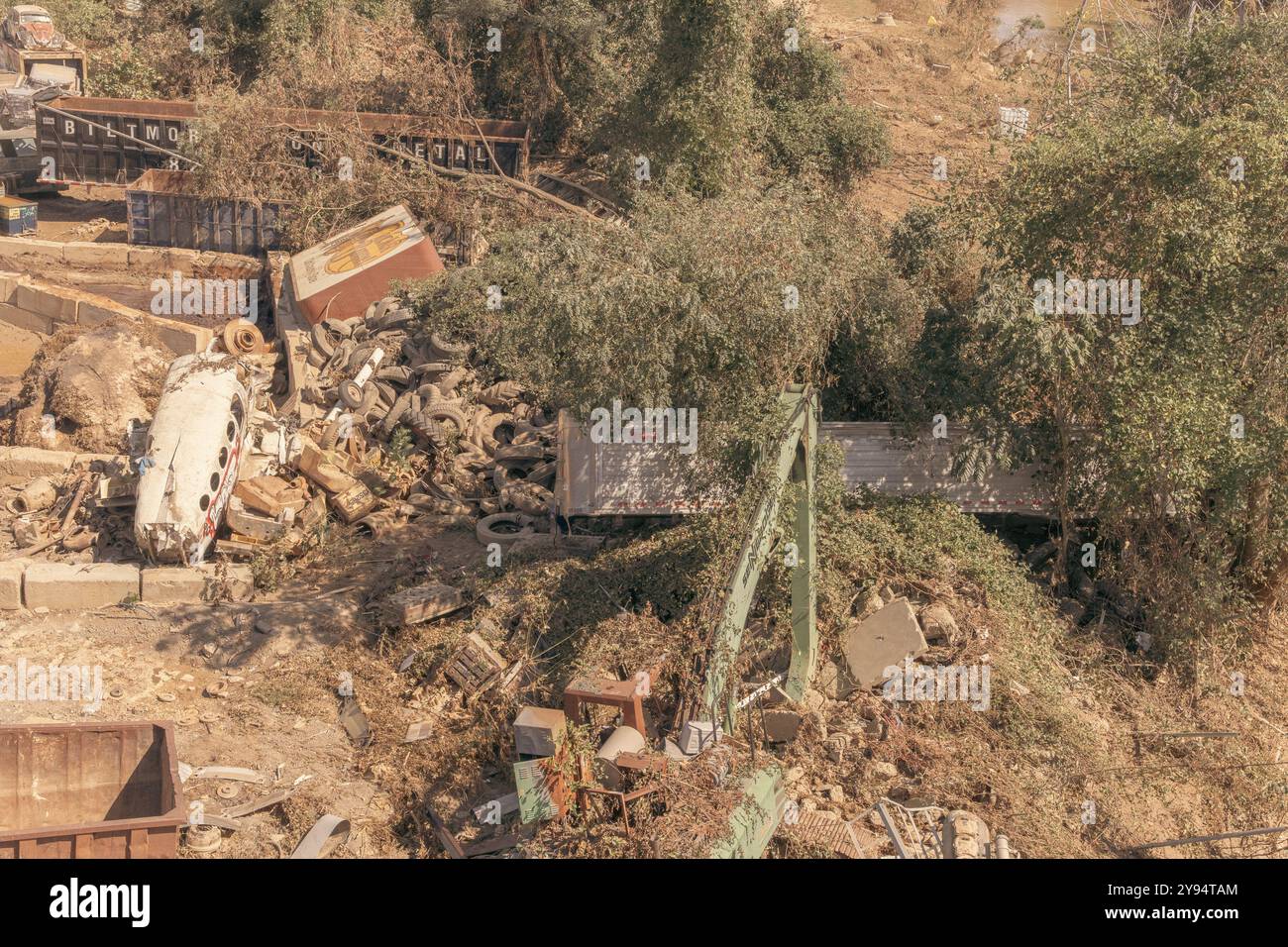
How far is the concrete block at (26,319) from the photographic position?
20.0 metres

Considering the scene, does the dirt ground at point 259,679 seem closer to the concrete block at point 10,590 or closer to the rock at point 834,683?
the concrete block at point 10,590

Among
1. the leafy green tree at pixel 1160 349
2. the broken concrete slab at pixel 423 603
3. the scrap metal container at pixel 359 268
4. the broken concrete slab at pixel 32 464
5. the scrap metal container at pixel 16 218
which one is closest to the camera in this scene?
the leafy green tree at pixel 1160 349

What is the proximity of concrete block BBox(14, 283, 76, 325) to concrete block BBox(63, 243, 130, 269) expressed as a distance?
75.8 inches

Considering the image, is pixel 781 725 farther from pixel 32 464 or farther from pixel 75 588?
pixel 32 464

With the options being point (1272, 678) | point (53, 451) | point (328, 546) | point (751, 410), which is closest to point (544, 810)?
point (751, 410)

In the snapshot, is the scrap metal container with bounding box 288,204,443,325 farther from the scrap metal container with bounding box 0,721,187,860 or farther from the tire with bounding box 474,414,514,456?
the scrap metal container with bounding box 0,721,187,860

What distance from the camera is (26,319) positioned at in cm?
2020

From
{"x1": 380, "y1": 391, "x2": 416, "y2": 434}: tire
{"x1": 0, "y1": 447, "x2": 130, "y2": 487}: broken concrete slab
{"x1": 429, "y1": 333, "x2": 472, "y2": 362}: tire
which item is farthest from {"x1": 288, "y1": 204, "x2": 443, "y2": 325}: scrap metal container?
{"x1": 0, "y1": 447, "x2": 130, "y2": 487}: broken concrete slab

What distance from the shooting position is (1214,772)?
452 inches

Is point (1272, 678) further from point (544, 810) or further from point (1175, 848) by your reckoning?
point (544, 810)

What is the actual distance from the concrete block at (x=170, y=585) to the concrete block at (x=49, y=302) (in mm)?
8069

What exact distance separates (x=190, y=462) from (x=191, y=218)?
31.3ft

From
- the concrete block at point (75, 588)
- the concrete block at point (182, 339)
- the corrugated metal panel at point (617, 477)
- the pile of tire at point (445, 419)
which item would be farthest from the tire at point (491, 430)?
the concrete block at point (182, 339)

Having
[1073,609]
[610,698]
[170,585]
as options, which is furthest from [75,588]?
[1073,609]
